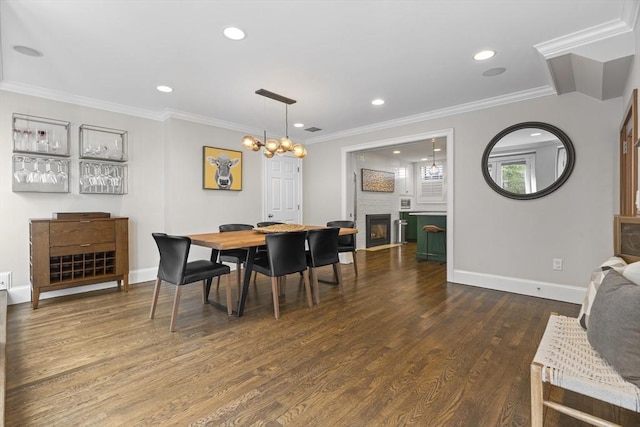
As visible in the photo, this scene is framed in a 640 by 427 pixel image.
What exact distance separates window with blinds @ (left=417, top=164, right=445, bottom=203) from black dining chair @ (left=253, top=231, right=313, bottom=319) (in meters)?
6.60

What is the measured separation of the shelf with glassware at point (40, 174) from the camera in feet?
11.3

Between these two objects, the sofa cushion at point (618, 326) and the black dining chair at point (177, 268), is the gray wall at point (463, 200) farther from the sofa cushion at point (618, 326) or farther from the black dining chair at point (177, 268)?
the sofa cushion at point (618, 326)

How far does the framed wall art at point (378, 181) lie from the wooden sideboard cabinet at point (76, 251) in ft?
17.2

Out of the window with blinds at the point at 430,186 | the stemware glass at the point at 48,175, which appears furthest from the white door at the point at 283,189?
the window with blinds at the point at 430,186

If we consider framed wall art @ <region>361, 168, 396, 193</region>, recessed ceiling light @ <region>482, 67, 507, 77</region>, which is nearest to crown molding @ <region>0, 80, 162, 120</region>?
recessed ceiling light @ <region>482, 67, 507, 77</region>

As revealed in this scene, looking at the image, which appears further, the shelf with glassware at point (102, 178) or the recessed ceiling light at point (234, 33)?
the shelf with glassware at point (102, 178)

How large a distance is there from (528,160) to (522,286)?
1.52 meters

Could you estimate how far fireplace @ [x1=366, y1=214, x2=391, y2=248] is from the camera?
7.61 m

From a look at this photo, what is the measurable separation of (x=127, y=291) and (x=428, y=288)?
382cm

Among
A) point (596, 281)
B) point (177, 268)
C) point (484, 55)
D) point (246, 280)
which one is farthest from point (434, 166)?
point (177, 268)

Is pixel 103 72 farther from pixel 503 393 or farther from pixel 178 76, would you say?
pixel 503 393

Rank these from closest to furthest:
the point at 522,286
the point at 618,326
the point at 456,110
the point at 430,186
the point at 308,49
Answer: the point at 618,326 < the point at 308,49 < the point at 522,286 < the point at 456,110 < the point at 430,186

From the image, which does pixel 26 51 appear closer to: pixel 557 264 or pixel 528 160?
pixel 528 160

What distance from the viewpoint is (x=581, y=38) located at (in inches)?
96.9
